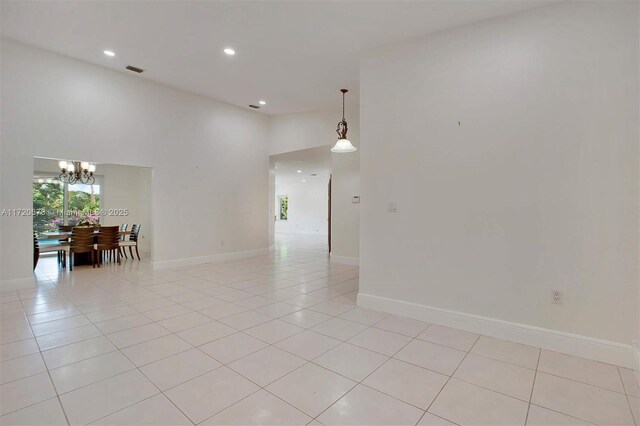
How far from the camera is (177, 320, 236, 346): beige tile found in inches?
108

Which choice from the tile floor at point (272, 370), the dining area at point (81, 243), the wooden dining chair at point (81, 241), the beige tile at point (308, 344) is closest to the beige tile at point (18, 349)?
the tile floor at point (272, 370)

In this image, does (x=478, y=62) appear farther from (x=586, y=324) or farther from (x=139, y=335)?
(x=139, y=335)

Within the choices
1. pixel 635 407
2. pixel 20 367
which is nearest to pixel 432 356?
pixel 635 407

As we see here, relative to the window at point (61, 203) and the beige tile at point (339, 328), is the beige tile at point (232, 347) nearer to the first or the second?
the beige tile at point (339, 328)

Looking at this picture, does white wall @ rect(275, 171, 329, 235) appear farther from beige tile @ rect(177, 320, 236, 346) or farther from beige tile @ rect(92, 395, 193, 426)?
beige tile @ rect(92, 395, 193, 426)

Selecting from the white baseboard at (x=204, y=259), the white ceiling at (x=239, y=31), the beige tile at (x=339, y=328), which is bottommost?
the beige tile at (x=339, y=328)

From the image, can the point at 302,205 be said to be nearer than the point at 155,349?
No

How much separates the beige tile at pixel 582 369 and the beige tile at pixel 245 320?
257 cm

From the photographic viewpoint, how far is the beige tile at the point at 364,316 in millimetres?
3299

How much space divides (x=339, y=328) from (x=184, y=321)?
5.54 feet

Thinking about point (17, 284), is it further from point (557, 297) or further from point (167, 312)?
point (557, 297)

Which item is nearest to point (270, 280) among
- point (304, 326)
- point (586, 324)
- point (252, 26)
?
point (304, 326)

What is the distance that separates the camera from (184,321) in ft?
10.5

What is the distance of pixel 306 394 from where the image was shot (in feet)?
6.44
